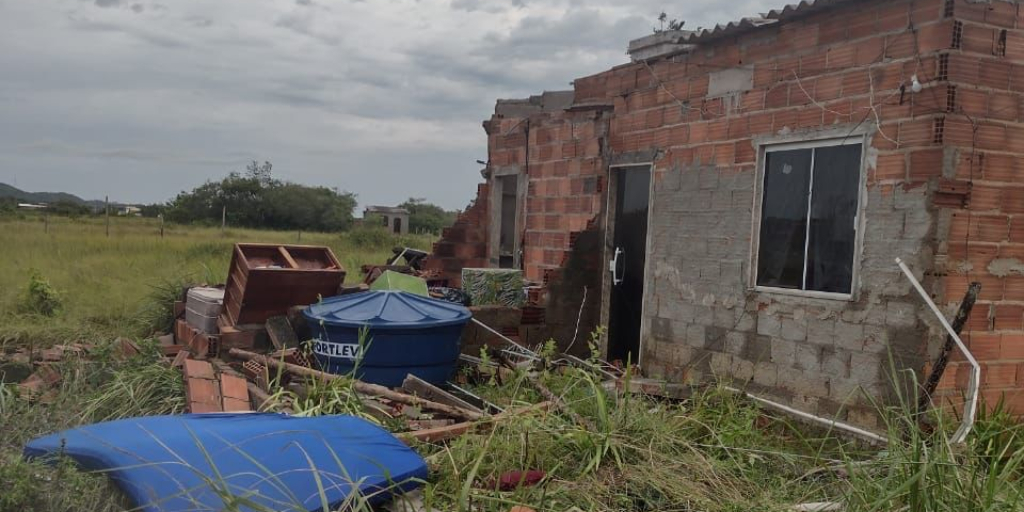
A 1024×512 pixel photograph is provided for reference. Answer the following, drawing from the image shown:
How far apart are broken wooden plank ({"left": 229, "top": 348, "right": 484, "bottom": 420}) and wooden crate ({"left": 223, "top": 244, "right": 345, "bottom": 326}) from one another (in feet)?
2.45

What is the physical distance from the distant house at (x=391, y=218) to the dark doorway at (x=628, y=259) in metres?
31.4

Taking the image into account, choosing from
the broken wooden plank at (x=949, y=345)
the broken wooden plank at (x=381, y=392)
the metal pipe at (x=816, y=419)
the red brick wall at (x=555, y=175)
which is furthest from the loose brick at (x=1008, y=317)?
the red brick wall at (x=555, y=175)

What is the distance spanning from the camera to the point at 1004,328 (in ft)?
17.4

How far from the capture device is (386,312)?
694cm

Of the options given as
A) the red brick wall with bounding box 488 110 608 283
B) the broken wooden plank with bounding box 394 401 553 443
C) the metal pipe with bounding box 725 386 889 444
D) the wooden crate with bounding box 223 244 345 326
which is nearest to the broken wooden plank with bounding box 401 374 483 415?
the broken wooden plank with bounding box 394 401 553 443

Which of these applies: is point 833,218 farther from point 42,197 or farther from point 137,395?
point 42,197

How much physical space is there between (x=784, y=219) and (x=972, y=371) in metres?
1.77

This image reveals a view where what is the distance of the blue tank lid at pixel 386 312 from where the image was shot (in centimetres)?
678

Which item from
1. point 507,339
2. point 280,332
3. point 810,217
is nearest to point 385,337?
point 280,332

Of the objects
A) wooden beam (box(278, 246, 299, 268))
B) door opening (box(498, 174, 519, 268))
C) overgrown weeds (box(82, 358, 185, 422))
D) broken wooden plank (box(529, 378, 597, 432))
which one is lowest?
overgrown weeds (box(82, 358, 185, 422))

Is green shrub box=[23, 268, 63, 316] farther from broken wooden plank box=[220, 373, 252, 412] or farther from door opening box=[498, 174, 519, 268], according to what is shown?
door opening box=[498, 174, 519, 268]

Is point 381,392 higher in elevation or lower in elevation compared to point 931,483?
lower

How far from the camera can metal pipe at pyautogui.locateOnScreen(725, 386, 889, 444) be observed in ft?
17.6

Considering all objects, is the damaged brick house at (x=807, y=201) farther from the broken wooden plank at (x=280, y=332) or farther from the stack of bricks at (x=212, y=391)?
the stack of bricks at (x=212, y=391)
